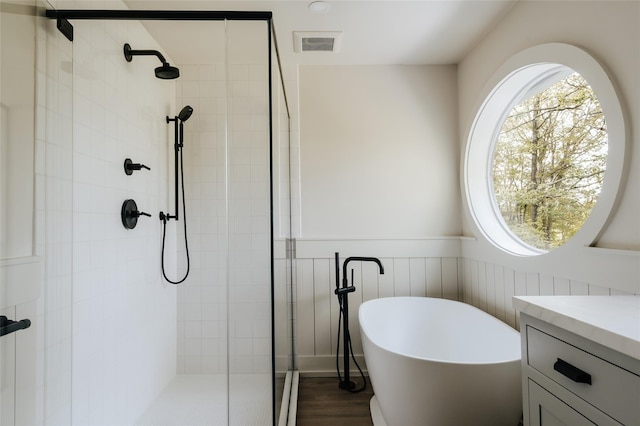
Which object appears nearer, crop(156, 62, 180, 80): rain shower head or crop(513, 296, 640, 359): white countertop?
crop(513, 296, 640, 359): white countertop

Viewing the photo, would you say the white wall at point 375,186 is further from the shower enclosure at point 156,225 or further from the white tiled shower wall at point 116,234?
the white tiled shower wall at point 116,234

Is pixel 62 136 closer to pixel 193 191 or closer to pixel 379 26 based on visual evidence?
pixel 193 191

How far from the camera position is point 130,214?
1.73 meters

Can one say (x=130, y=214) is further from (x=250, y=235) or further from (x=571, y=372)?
(x=571, y=372)

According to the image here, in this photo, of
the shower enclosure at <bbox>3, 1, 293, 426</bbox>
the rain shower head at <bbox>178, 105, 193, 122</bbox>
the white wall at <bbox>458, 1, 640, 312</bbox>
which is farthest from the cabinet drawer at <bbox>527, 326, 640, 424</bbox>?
the rain shower head at <bbox>178, 105, 193, 122</bbox>

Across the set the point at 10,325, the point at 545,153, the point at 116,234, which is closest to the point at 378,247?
the point at 545,153

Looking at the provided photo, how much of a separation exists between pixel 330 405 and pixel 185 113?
201 centimetres

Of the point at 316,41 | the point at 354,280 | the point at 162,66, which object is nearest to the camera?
the point at 162,66

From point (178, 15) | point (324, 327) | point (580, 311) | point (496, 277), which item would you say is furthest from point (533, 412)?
point (178, 15)

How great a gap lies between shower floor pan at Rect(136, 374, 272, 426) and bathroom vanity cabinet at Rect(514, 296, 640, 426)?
1004 mm

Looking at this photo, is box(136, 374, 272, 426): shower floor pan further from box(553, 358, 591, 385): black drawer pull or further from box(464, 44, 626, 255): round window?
box(464, 44, 626, 255): round window

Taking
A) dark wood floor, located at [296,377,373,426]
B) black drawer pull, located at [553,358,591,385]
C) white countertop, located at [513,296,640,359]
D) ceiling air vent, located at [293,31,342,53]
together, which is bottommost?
dark wood floor, located at [296,377,373,426]

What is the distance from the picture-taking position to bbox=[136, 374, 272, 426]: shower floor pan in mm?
1412

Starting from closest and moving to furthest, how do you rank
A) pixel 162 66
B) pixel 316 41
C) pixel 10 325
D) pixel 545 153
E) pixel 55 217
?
pixel 10 325 < pixel 55 217 < pixel 162 66 < pixel 545 153 < pixel 316 41
